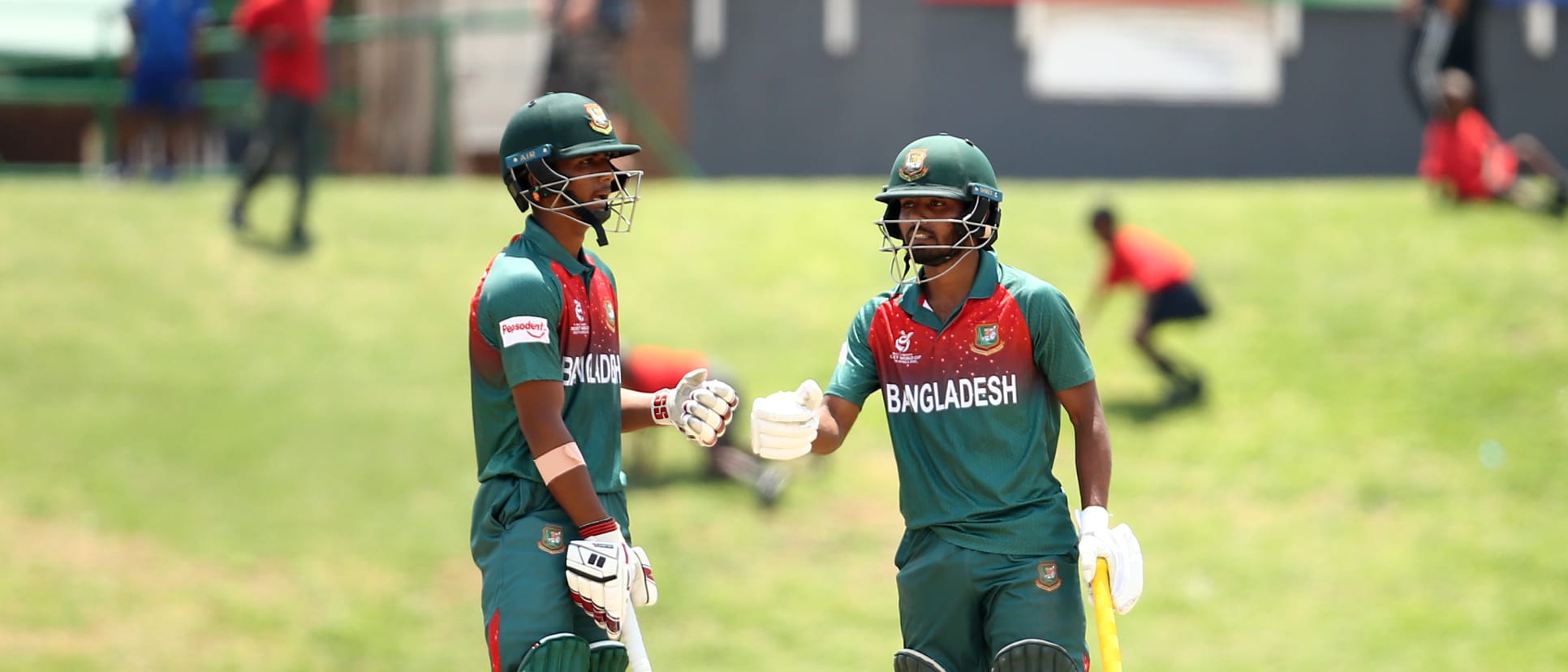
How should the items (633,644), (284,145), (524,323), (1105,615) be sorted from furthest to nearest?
1. (284,145)
2. (633,644)
3. (1105,615)
4. (524,323)

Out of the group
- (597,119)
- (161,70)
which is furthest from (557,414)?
(161,70)

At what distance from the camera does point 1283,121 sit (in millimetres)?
20922

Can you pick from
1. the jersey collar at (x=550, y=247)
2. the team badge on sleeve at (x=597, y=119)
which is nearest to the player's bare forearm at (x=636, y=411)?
the jersey collar at (x=550, y=247)

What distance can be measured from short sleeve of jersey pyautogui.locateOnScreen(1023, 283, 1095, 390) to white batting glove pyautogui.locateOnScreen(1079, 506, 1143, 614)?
44 cm

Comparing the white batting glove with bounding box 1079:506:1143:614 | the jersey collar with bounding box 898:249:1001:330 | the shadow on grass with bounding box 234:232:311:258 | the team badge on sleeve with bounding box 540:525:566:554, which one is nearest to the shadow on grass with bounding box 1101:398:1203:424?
the shadow on grass with bounding box 234:232:311:258

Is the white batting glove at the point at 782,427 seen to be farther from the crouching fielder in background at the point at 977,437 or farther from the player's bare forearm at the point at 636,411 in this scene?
the player's bare forearm at the point at 636,411

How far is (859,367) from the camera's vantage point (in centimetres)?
528

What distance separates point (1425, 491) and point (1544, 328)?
2.62 metres

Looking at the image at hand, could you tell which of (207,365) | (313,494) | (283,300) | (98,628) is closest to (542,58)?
(283,300)

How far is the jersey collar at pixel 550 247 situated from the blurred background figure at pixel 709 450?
19.5 feet

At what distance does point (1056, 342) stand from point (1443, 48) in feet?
39.8

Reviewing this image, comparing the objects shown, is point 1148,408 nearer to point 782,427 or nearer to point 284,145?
point 284,145

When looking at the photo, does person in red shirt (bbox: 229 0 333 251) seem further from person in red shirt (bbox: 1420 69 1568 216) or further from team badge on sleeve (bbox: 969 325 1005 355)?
team badge on sleeve (bbox: 969 325 1005 355)

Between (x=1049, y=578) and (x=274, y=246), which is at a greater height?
(x=1049, y=578)
